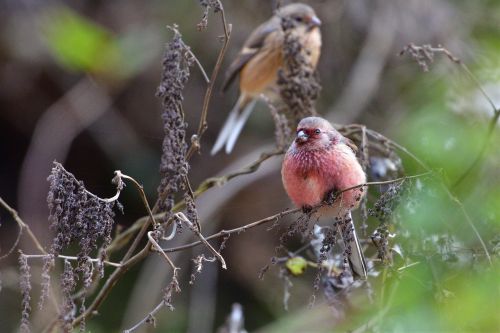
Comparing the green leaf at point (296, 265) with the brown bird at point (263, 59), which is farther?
the brown bird at point (263, 59)

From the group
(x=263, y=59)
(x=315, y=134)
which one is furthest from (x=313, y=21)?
(x=315, y=134)

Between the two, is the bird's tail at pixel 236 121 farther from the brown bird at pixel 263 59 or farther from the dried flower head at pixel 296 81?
the dried flower head at pixel 296 81

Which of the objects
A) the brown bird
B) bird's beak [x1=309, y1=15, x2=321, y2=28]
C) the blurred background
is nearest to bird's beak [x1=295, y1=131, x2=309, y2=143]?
the blurred background

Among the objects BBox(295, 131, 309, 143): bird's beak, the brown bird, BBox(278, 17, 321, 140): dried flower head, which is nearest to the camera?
BBox(295, 131, 309, 143): bird's beak

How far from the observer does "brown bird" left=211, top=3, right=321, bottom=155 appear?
534 centimetres

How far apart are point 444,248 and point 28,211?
12.5ft

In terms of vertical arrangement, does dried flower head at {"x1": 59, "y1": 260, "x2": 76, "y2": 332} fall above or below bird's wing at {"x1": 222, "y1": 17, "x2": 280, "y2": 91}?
above

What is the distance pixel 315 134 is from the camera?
3.30 meters

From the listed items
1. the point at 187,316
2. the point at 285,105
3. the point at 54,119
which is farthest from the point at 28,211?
the point at 285,105

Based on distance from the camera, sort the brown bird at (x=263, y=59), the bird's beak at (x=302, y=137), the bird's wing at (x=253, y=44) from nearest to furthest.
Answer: the bird's beak at (x=302, y=137), the brown bird at (x=263, y=59), the bird's wing at (x=253, y=44)

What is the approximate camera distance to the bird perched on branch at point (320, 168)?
3.14 meters

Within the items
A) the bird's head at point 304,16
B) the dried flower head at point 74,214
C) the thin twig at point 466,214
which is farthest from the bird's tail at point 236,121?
the dried flower head at point 74,214

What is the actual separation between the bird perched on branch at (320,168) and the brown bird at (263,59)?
1.99m

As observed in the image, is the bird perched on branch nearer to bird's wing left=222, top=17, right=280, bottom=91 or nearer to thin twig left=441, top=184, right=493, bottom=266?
thin twig left=441, top=184, right=493, bottom=266
